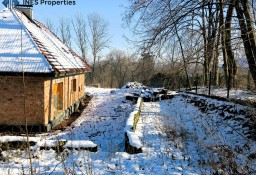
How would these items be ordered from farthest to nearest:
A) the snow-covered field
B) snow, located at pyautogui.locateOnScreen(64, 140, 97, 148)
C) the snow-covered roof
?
the snow-covered roof → snow, located at pyautogui.locateOnScreen(64, 140, 97, 148) → the snow-covered field

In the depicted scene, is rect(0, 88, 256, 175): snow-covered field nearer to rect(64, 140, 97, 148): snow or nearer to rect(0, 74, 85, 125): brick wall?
rect(64, 140, 97, 148): snow

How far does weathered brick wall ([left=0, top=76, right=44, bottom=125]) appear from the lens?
1071cm

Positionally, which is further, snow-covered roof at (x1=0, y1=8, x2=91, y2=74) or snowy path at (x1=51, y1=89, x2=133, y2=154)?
snow-covered roof at (x1=0, y1=8, x2=91, y2=74)

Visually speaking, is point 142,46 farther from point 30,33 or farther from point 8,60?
point 30,33

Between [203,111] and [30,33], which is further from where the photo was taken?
[30,33]

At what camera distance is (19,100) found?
10867mm

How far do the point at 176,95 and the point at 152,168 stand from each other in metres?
13.8

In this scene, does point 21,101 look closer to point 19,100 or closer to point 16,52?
point 19,100

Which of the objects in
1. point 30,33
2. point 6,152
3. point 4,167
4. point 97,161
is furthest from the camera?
Answer: point 30,33

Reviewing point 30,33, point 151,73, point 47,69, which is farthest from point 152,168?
point 30,33

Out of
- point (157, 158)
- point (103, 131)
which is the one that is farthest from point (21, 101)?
point (157, 158)

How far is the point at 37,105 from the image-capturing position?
10.7 meters

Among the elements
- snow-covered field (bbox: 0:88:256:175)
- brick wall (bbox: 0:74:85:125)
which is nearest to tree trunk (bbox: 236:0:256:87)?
snow-covered field (bbox: 0:88:256:175)

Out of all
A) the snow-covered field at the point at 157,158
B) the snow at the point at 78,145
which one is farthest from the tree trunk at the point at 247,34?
the snow at the point at 78,145
